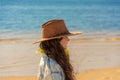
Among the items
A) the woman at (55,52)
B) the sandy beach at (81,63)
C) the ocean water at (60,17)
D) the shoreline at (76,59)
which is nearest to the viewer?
the woman at (55,52)

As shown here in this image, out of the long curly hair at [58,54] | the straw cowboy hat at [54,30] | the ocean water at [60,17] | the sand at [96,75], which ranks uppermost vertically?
the straw cowboy hat at [54,30]

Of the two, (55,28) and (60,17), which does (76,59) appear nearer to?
(55,28)

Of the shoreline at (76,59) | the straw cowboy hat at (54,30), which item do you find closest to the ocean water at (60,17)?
the shoreline at (76,59)

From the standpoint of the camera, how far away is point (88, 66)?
11.4 metres

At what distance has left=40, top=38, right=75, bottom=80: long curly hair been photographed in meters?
3.52

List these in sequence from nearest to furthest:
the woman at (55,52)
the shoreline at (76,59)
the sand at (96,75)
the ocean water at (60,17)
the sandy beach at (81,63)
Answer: the woman at (55,52) < the sand at (96,75) < the sandy beach at (81,63) < the shoreline at (76,59) < the ocean water at (60,17)

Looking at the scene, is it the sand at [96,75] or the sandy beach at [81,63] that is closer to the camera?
the sand at [96,75]

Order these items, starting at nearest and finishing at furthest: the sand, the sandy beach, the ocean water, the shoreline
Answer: the sand
the sandy beach
the shoreline
the ocean water

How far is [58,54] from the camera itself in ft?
11.6

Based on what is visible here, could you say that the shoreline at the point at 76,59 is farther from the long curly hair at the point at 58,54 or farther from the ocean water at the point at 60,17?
the long curly hair at the point at 58,54

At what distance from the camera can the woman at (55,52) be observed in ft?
11.4

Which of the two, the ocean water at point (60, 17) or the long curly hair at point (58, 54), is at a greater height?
the long curly hair at point (58, 54)

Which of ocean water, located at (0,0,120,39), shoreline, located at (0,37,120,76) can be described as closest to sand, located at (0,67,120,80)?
shoreline, located at (0,37,120,76)

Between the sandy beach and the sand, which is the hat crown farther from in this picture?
the sand
